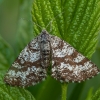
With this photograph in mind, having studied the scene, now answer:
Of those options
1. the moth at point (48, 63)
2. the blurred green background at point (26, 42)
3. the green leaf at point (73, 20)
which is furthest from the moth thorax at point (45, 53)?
the green leaf at point (73, 20)

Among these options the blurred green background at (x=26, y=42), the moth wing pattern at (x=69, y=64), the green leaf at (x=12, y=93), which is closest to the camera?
the green leaf at (x=12, y=93)

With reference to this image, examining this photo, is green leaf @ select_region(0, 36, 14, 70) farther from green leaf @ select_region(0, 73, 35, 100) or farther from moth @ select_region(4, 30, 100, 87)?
green leaf @ select_region(0, 73, 35, 100)

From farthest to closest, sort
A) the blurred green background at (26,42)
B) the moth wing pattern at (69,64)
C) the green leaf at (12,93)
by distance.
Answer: the blurred green background at (26,42)
the moth wing pattern at (69,64)
the green leaf at (12,93)

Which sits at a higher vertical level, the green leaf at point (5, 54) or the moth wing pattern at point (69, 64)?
the green leaf at point (5, 54)

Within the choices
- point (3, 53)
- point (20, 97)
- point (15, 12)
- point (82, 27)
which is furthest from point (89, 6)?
point (15, 12)

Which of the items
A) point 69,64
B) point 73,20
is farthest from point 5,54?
point 73,20

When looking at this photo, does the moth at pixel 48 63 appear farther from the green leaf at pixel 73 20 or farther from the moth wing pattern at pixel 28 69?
the green leaf at pixel 73 20

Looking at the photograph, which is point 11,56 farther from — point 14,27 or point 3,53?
point 14,27
